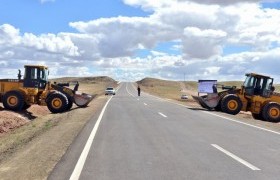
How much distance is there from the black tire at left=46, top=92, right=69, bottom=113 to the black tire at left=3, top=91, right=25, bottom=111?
5.56ft

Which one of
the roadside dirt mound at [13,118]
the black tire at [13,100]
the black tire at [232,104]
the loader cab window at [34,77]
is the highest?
the loader cab window at [34,77]

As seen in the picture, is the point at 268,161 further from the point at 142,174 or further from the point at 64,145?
the point at 64,145

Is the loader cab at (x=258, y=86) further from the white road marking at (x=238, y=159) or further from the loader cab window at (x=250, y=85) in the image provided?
the white road marking at (x=238, y=159)

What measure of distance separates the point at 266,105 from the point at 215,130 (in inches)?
438

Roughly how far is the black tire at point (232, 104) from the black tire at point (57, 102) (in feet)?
32.7

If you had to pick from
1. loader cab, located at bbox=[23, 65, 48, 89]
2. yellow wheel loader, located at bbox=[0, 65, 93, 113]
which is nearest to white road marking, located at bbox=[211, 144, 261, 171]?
yellow wheel loader, located at bbox=[0, 65, 93, 113]

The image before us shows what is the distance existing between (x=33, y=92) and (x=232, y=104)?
12.5 metres

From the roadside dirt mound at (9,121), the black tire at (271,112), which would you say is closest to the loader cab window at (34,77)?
the roadside dirt mound at (9,121)

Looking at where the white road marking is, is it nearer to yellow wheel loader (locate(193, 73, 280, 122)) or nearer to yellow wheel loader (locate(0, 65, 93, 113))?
yellow wheel loader (locate(193, 73, 280, 122))

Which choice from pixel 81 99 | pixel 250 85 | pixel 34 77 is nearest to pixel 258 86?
pixel 250 85

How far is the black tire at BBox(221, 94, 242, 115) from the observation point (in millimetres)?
26709

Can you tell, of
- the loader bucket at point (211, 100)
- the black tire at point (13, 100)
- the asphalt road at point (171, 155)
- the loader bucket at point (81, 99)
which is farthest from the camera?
the loader bucket at point (81, 99)

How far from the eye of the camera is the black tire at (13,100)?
26.5m

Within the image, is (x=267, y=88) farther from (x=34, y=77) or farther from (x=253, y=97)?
(x=34, y=77)
